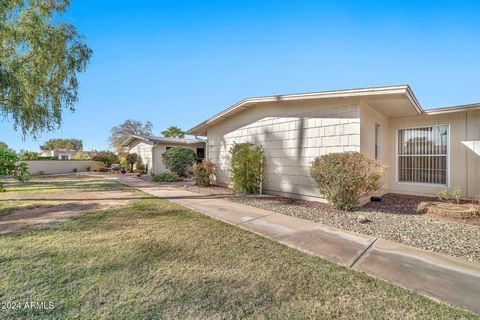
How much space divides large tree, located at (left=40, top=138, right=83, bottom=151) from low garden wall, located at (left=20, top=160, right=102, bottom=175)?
38.8 metres

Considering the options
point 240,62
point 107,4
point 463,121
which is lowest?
point 463,121

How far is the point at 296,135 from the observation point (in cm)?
769

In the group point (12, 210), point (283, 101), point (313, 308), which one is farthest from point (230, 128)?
point (313, 308)

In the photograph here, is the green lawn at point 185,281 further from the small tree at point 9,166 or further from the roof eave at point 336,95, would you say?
the roof eave at point 336,95

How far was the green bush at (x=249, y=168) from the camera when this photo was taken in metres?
8.46

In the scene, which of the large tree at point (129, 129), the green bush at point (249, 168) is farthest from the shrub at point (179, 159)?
the large tree at point (129, 129)

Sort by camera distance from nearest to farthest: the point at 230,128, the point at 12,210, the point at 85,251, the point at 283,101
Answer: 1. the point at 85,251
2. the point at 12,210
3. the point at 283,101
4. the point at 230,128

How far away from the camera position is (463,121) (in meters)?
6.93

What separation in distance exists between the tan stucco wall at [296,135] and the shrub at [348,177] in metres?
0.85

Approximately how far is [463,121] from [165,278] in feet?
31.8

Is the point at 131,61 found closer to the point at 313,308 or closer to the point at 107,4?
the point at 107,4

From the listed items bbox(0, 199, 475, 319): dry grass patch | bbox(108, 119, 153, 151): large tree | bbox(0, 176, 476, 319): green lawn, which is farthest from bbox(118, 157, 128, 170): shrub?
bbox(108, 119, 153, 151): large tree

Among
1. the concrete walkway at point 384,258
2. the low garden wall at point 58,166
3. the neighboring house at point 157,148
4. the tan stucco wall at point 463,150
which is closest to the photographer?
the concrete walkway at point 384,258

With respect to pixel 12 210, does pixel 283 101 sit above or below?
above
